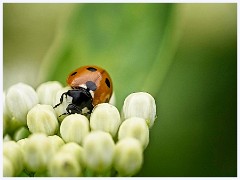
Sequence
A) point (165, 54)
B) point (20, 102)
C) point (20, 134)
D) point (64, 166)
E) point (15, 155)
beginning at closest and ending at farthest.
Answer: point (64, 166) < point (15, 155) < point (20, 102) < point (20, 134) < point (165, 54)

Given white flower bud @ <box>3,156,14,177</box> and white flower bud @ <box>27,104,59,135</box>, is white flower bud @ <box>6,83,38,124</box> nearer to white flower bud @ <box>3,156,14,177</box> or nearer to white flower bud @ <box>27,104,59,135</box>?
white flower bud @ <box>27,104,59,135</box>

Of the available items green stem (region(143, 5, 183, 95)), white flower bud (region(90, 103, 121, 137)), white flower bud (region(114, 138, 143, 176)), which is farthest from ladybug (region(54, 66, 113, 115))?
white flower bud (region(114, 138, 143, 176))

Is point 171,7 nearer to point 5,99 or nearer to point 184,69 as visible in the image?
point 184,69

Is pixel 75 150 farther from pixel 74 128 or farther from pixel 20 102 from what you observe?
pixel 20 102

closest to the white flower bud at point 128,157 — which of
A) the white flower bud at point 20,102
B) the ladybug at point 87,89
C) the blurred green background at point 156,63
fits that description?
the ladybug at point 87,89

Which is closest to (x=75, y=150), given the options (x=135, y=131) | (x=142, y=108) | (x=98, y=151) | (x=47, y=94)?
(x=98, y=151)

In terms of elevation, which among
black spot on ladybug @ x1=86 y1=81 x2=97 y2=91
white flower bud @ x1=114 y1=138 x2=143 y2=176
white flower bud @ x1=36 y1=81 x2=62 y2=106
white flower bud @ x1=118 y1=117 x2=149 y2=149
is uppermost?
black spot on ladybug @ x1=86 y1=81 x2=97 y2=91

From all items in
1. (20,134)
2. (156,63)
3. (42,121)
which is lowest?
(20,134)
